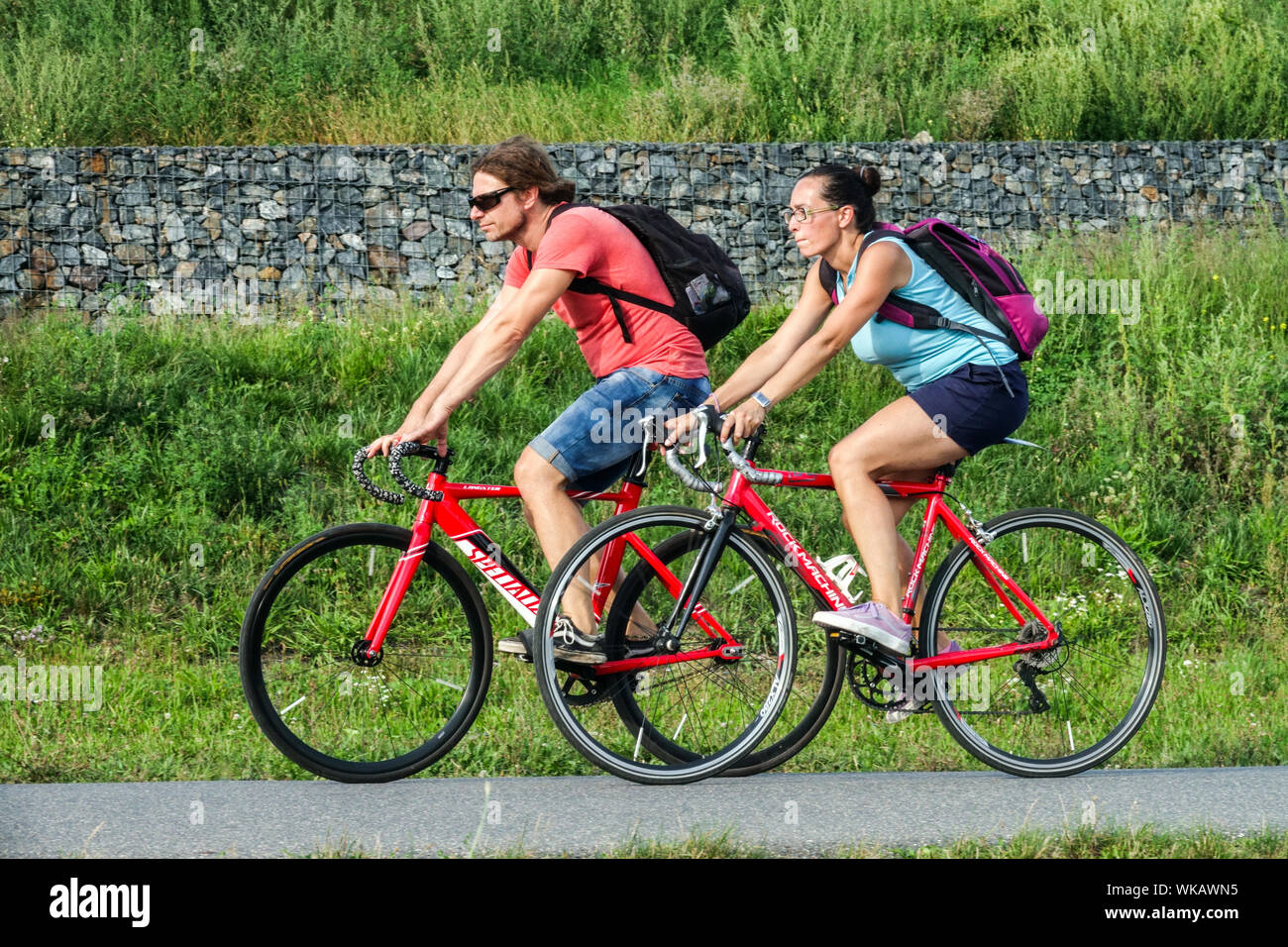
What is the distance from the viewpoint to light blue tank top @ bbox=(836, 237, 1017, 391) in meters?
5.13

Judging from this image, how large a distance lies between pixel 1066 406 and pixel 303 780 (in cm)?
656

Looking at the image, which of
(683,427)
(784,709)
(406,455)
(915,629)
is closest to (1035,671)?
(915,629)

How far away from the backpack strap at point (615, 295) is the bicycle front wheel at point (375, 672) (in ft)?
3.47

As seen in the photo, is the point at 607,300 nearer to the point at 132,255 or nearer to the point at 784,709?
the point at 784,709

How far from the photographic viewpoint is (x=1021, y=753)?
5410 mm

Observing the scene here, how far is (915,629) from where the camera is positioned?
5.20 metres

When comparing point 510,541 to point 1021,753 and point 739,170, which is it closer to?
point 1021,753

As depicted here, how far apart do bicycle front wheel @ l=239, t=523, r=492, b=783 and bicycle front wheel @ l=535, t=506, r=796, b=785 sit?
463mm

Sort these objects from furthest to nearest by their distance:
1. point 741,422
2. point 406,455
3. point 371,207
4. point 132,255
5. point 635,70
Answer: point 635,70
point 371,207
point 132,255
point 406,455
point 741,422

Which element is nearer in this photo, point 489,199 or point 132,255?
point 489,199

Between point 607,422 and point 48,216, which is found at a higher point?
point 48,216

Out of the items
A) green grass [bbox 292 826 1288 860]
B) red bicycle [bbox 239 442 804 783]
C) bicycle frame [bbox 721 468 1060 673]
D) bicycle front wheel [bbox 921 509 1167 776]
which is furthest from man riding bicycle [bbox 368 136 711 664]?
bicycle front wheel [bbox 921 509 1167 776]

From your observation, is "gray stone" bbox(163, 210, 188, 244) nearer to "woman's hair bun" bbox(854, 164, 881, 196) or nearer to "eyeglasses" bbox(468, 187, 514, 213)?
"eyeglasses" bbox(468, 187, 514, 213)

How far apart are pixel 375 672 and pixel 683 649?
3.85 ft
